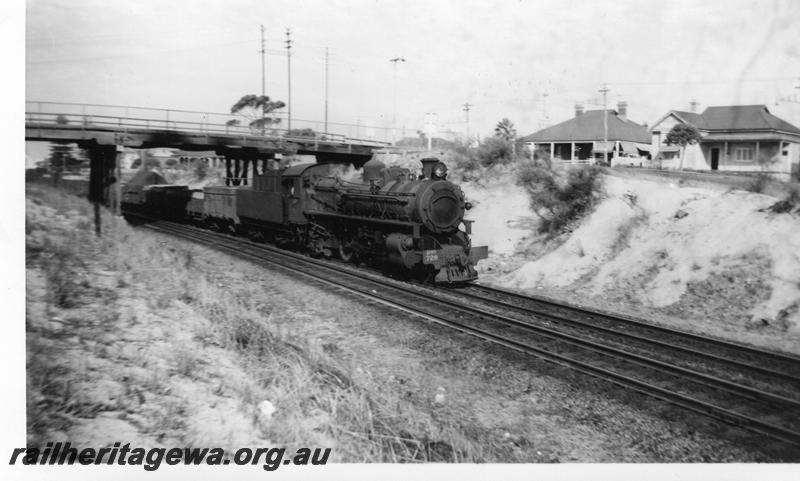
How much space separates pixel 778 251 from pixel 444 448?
879 cm

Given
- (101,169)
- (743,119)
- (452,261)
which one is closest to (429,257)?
(452,261)

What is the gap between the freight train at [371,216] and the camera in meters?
12.8

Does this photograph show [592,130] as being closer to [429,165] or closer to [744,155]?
[744,155]

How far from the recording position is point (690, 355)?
322 inches

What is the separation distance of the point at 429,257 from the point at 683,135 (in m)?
14.7

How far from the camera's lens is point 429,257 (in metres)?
12.4

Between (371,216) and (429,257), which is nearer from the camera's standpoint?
(429,257)

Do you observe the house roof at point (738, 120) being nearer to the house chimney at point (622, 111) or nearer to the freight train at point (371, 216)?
the freight train at point (371, 216)

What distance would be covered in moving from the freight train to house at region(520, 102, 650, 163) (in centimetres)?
1647

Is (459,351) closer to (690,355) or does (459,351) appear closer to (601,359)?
(601,359)

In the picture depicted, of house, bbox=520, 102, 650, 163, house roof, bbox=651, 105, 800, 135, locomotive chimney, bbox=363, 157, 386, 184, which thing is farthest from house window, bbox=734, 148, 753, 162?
locomotive chimney, bbox=363, 157, 386, 184

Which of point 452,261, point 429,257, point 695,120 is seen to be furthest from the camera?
point 695,120

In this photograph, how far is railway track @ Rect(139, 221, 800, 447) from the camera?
650 cm
